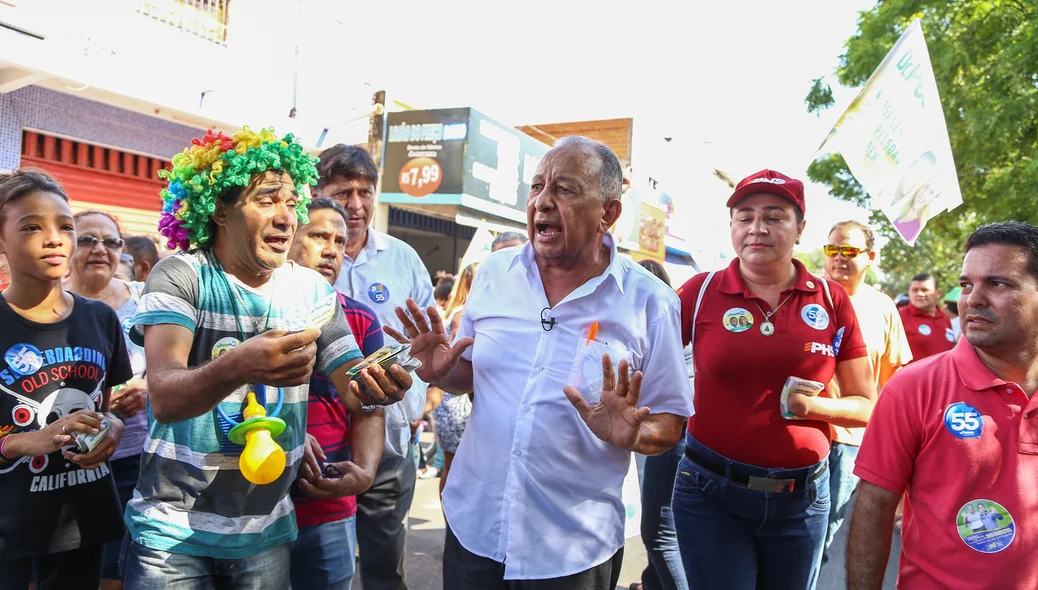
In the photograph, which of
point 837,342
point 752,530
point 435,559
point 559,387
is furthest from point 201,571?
point 435,559

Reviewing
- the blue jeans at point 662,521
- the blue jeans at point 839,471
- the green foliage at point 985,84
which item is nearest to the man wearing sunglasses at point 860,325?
the blue jeans at point 839,471

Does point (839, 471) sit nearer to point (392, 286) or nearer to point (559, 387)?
point (559, 387)

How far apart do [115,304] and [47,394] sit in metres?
1.48

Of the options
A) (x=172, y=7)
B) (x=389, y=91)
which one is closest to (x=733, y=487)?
(x=172, y=7)

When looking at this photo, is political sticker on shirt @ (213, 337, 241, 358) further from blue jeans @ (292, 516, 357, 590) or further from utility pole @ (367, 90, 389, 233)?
utility pole @ (367, 90, 389, 233)

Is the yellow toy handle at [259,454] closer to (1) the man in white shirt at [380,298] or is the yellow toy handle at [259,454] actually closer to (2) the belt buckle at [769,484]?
(1) the man in white shirt at [380,298]

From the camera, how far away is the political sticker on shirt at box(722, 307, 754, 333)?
296cm

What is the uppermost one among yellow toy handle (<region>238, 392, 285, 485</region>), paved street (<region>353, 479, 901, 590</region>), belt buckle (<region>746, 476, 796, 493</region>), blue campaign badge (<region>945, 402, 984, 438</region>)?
blue campaign badge (<region>945, 402, 984, 438</region>)

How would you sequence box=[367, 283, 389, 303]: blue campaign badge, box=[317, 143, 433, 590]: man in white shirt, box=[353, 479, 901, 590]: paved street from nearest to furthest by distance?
box=[317, 143, 433, 590]: man in white shirt
box=[367, 283, 389, 303]: blue campaign badge
box=[353, 479, 901, 590]: paved street

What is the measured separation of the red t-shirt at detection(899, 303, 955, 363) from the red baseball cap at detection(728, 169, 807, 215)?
5.79 metres

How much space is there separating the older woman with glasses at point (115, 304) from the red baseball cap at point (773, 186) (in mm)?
2719

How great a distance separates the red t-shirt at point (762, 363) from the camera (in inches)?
113

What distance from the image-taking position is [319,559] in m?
2.67

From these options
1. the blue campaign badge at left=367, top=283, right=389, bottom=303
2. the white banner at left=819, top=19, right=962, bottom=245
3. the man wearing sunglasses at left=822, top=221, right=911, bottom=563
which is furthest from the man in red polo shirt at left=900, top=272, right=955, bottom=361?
the blue campaign badge at left=367, top=283, right=389, bottom=303
